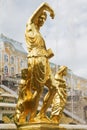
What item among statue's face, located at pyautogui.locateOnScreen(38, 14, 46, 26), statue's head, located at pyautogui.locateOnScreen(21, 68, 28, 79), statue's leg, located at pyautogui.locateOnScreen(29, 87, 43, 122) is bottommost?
statue's leg, located at pyautogui.locateOnScreen(29, 87, 43, 122)

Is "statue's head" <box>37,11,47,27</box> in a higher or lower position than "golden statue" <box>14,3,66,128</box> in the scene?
higher

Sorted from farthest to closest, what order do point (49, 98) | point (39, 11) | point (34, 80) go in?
point (39, 11)
point (49, 98)
point (34, 80)

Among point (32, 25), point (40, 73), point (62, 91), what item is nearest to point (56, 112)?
point (62, 91)

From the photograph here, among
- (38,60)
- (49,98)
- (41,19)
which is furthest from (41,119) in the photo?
(41,19)

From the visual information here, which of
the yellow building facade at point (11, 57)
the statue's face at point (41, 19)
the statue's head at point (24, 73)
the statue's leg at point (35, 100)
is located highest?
the yellow building facade at point (11, 57)

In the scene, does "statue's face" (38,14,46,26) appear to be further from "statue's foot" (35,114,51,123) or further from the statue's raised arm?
"statue's foot" (35,114,51,123)

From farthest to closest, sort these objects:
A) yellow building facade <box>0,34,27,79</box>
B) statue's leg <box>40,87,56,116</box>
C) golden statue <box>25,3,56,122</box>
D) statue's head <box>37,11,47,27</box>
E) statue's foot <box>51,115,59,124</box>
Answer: yellow building facade <box>0,34,27,79</box> → statue's head <box>37,11,47,27</box> → statue's foot <box>51,115,59,124</box> → statue's leg <box>40,87,56,116</box> → golden statue <box>25,3,56,122</box>

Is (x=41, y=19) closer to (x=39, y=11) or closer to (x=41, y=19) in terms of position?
(x=41, y=19)

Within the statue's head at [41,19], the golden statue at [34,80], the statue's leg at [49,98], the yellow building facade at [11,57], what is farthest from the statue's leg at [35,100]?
the yellow building facade at [11,57]

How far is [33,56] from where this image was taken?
7.29m

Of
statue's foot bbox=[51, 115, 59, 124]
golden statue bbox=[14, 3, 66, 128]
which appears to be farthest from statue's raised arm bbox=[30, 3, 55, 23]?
statue's foot bbox=[51, 115, 59, 124]

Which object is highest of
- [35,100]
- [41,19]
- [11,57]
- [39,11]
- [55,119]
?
[11,57]

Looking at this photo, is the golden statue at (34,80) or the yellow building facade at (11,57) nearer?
the golden statue at (34,80)

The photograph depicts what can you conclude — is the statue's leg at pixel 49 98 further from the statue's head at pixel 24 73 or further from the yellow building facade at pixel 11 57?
the yellow building facade at pixel 11 57
